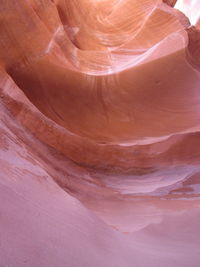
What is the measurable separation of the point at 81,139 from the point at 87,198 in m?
0.76

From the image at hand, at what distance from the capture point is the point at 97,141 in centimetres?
289

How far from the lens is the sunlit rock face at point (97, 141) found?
3.60 feet

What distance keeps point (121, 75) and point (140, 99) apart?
1.24 ft

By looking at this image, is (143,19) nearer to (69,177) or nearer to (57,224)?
(69,177)

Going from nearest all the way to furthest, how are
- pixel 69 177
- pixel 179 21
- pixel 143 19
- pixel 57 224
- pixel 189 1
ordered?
pixel 57 224 → pixel 69 177 → pixel 179 21 → pixel 143 19 → pixel 189 1

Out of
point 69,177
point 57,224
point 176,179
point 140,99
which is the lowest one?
point 57,224

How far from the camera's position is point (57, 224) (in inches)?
42.9

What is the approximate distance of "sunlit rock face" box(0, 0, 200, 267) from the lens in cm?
110

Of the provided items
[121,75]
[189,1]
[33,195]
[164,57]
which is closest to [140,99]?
[121,75]

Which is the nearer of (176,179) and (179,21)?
(176,179)

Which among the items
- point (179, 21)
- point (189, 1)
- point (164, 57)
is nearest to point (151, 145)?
point (164, 57)

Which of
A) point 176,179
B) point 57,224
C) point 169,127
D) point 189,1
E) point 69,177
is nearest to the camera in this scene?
point 57,224

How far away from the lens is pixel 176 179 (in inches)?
99.8

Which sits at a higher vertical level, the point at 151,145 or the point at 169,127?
the point at 169,127
